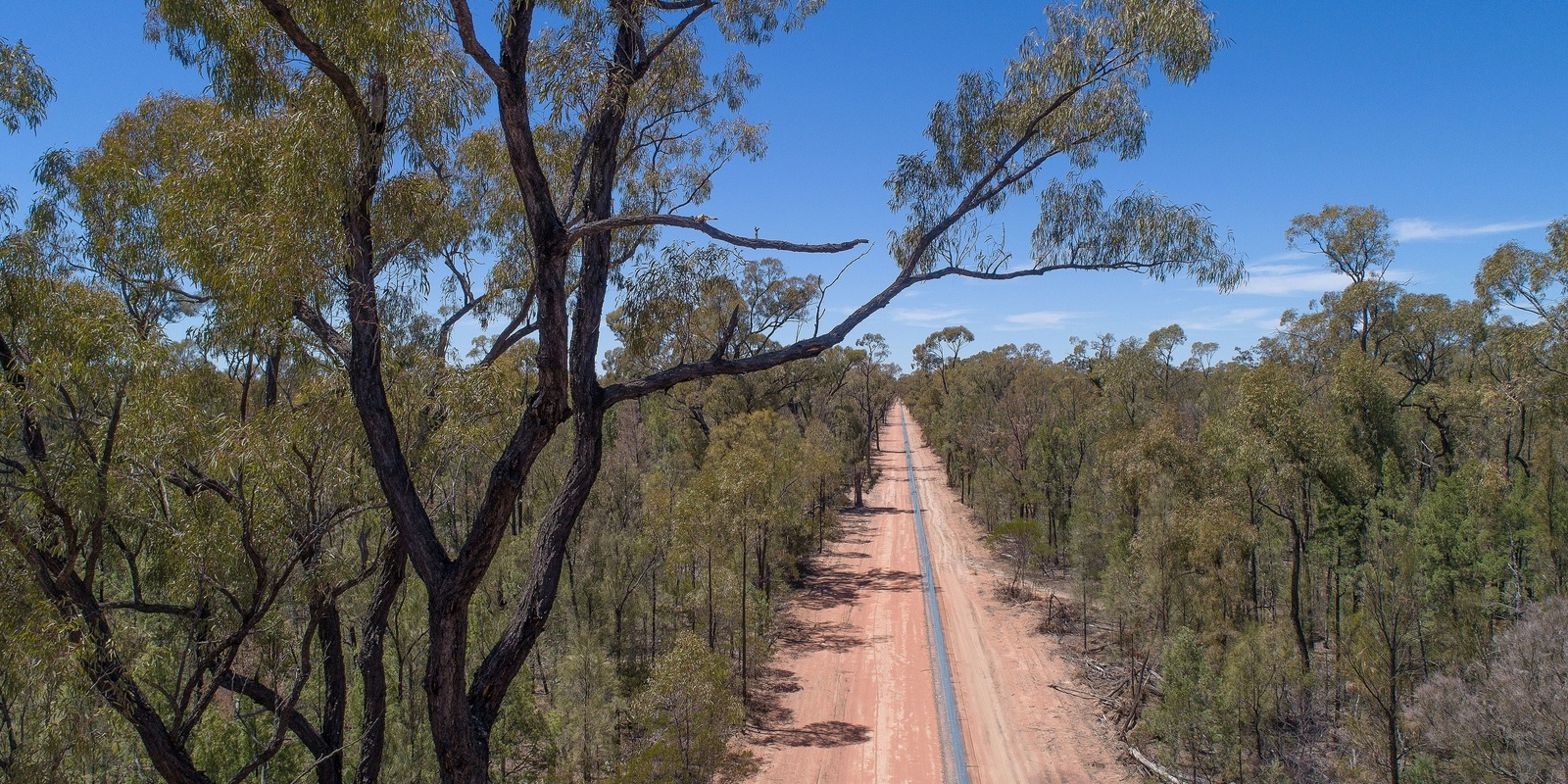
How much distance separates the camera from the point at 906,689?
52.0 ft

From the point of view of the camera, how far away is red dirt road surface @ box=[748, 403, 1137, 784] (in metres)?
12.8

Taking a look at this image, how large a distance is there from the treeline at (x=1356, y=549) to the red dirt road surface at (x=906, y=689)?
5.57 feet

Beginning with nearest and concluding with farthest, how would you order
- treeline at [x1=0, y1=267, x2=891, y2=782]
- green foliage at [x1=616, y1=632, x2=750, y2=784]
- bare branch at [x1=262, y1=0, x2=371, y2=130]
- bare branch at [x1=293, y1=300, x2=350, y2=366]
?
bare branch at [x1=262, y1=0, x2=371, y2=130] → treeline at [x1=0, y1=267, x2=891, y2=782] → bare branch at [x1=293, y1=300, x2=350, y2=366] → green foliage at [x1=616, y1=632, x2=750, y2=784]

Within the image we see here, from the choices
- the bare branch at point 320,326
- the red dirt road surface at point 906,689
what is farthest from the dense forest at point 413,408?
the red dirt road surface at point 906,689

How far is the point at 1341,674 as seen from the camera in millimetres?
12352

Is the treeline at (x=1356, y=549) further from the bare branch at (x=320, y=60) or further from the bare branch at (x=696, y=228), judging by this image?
the bare branch at (x=320, y=60)

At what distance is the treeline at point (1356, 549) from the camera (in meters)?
10.2

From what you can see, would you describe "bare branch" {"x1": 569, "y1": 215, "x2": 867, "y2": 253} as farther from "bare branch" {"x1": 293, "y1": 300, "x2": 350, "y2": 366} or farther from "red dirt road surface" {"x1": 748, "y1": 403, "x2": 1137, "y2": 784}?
"red dirt road surface" {"x1": 748, "y1": 403, "x2": 1137, "y2": 784}

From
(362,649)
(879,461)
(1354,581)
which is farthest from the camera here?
(879,461)

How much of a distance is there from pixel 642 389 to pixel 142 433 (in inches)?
122

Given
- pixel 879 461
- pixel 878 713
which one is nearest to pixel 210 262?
pixel 878 713

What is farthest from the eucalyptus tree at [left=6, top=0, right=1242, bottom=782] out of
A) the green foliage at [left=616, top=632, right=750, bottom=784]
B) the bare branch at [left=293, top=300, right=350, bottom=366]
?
the green foliage at [left=616, top=632, right=750, bottom=784]

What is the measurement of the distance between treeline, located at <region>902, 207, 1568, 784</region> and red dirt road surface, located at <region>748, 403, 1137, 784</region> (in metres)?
1.70

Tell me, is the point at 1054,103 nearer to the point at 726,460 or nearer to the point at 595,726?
the point at 595,726
